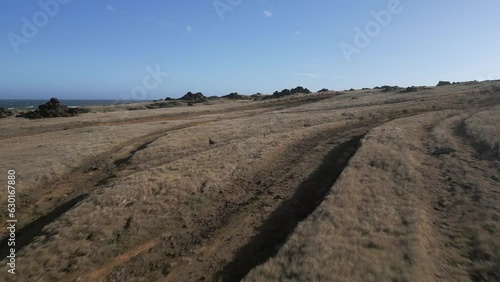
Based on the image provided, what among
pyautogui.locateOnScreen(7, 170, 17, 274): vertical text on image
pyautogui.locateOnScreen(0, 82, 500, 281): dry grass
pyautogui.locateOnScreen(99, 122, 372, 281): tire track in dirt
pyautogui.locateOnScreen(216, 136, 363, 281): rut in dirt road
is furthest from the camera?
pyautogui.locateOnScreen(7, 170, 17, 274): vertical text on image

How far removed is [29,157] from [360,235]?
1302 inches

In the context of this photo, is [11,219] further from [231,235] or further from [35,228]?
[231,235]

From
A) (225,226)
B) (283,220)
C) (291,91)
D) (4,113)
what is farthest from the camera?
(291,91)

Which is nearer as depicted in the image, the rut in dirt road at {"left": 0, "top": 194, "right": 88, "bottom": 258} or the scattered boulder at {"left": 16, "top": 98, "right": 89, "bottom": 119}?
the rut in dirt road at {"left": 0, "top": 194, "right": 88, "bottom": 258}

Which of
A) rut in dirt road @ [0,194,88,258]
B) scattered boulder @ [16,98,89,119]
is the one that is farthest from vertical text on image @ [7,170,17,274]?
scattered boulder @ [16,98,89,119]

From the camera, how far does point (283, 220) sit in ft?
61.3

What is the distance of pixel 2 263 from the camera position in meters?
15.2

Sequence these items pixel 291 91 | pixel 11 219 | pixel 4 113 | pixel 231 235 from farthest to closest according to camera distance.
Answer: pixel 291 91 → pixel 4 113 → pixel 11 219 → pixel 231 235

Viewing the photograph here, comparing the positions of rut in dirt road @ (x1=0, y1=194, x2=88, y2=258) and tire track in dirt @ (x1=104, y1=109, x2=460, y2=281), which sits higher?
tire track in dirt @ (x1=104, y1=109, x2=460, y2=281)

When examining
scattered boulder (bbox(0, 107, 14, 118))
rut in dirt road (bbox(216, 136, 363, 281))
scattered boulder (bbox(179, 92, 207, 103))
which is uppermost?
rut in dirt road (bbox(216, 136, 363, 281))

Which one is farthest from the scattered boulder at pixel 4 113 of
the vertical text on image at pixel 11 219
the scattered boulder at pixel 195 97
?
the scattered boulder at pixel 195 97

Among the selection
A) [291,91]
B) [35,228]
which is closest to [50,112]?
[35,228]

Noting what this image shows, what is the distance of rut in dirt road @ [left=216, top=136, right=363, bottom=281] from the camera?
14.5m

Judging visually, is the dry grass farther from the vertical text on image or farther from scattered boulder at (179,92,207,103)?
scattered boulder at (179,92,207,103)
